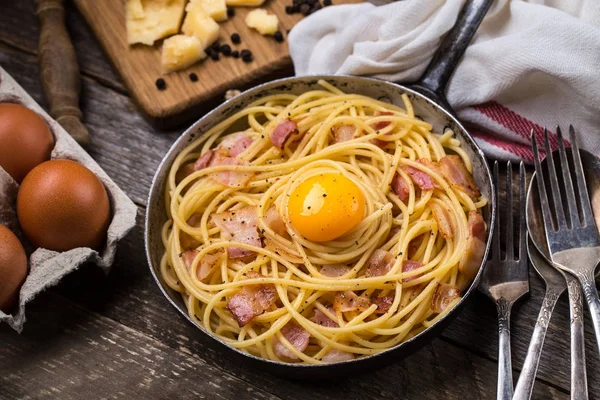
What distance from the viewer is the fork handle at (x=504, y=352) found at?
250 centimetres

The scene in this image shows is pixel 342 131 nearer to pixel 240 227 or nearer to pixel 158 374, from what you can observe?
pixel 240 227

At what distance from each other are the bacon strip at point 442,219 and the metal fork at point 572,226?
0.41m

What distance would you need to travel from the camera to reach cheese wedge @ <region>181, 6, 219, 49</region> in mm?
3467

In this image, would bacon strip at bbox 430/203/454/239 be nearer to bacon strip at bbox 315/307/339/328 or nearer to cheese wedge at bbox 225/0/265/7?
bacon strip at bbox 315/307/339/328

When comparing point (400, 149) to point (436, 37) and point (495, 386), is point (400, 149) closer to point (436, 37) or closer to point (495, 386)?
point (436, 37)

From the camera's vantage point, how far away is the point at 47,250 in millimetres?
2670

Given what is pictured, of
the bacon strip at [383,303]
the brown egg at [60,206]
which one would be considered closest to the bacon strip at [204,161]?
the brown egg at [60,206]

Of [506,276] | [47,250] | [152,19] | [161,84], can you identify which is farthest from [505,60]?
[47,250]

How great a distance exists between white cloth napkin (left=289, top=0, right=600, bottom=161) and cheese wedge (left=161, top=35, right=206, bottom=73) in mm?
585

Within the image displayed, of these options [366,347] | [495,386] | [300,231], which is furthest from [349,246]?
[495,386]

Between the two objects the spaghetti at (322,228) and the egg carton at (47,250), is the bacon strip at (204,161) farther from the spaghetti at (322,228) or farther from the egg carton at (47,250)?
the egg carton at (47,250)

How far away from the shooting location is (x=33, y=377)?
274cm

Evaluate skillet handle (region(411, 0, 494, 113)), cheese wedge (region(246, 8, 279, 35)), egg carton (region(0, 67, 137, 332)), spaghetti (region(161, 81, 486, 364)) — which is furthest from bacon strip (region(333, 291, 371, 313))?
cheese wedge (region(246, 8, 279, 35))

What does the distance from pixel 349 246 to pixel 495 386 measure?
726mm
